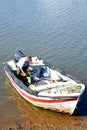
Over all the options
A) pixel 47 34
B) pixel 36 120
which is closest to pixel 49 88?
pixel 36 120

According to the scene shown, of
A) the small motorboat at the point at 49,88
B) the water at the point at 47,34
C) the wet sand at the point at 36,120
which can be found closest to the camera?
the wet sand at the point at 36,120

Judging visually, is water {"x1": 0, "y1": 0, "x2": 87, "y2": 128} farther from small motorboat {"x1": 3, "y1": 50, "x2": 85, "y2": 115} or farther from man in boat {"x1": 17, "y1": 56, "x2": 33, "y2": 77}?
A: man in boat {"x1": 17, "y1": 56, "x2": 33, "y2": 77}

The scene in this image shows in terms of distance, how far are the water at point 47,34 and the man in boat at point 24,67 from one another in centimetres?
140

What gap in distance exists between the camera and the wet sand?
13.6 metres

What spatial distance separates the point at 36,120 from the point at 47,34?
13.2 meters

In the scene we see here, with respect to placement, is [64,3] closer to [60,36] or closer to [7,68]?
[60,36]

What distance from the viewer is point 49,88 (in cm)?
1490

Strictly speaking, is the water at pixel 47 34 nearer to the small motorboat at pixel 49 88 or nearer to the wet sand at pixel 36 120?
the wet sand at pixel 36 120

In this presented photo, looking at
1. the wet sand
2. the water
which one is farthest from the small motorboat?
the water

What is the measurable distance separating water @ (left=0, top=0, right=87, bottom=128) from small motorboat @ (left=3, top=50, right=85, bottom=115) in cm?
83

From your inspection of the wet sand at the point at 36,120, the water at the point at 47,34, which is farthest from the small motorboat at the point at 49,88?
the water at the point at 47,34

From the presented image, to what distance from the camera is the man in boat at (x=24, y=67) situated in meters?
16.9

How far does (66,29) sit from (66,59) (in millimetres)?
7472

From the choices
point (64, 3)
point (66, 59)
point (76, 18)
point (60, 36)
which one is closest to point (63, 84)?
point (66, 59)
